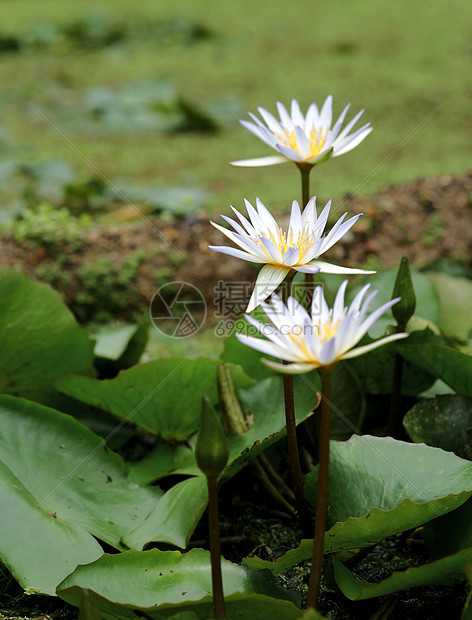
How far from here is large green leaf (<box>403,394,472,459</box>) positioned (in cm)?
108

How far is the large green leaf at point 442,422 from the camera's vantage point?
1.08 m

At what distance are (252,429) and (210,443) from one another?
45cm

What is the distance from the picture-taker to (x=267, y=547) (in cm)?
110

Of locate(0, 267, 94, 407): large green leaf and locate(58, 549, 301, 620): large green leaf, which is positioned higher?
locate(0, 267, 94, 407): large green leaf

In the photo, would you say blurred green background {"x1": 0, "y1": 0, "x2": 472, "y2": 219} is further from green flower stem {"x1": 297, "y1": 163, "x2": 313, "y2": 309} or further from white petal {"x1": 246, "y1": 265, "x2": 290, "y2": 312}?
white petal {"x1": 246, "y1": 265, "x2": 290, "y2": 312}

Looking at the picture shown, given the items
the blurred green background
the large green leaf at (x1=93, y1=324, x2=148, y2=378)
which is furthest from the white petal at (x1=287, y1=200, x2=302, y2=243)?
the blurred green background

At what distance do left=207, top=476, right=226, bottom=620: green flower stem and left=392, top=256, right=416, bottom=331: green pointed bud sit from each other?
1.56 ft

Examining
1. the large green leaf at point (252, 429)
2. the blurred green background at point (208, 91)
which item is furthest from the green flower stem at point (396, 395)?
the blurred green background at point (208, 91)

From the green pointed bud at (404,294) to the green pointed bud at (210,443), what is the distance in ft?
1.52

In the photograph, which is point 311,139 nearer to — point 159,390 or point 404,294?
point 404,294

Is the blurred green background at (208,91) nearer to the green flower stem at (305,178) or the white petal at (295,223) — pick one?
the green flower stem at (305,178)

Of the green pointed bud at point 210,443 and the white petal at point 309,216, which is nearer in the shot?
the green pointed bud at point 210,443

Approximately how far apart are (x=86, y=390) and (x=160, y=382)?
0.50 ft

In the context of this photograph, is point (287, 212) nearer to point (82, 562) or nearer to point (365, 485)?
point (365, 485)
